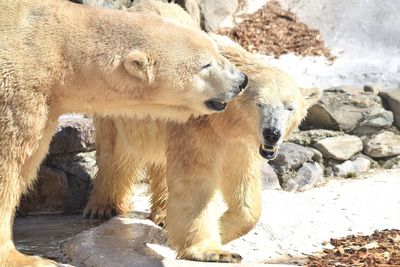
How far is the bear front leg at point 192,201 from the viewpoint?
4598mm

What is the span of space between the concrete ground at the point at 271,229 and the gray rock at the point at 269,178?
0.39 feet

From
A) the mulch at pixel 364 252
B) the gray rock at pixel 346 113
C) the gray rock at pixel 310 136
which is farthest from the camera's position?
the gray rock at pixel 346 113

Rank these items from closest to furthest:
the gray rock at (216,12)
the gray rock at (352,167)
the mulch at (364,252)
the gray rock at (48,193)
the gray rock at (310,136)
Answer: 1. the mulch at (364,252)
2. the gray rock at (48,193)
3. the gray rock at (352,167)
4. the gray rock at (310,136)
5. the gray rock at (216,12)

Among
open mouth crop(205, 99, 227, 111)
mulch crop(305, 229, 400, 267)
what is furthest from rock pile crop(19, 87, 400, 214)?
open mouth crop(205, 99, 227, 111)

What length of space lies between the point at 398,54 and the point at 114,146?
5427mm

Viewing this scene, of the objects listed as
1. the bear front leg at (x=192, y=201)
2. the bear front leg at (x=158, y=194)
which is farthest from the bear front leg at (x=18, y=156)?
the bear front leg at (x=158, y=194)

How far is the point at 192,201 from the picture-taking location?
4625 mm

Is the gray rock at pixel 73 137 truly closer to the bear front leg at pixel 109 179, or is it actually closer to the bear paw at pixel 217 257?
the bear front leg at pixel 109 179

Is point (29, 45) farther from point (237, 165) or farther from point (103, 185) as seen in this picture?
point (103, 185)

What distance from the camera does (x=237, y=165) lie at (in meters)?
5.01

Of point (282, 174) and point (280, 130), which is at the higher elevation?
point (280, 130)

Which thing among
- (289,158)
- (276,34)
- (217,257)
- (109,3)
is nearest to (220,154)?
(217,257)

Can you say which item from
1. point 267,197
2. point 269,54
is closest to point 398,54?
point 269,54

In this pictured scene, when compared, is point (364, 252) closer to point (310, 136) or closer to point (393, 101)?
point (310, 136)
